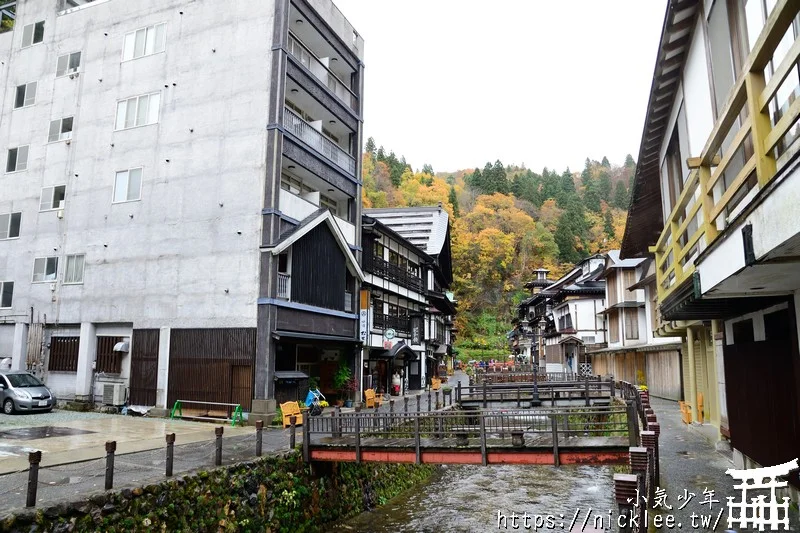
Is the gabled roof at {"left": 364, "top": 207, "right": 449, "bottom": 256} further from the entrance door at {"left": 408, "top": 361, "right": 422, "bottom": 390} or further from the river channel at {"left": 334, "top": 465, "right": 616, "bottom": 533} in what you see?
the river channel at {"left": 334, "top": 465, "right": 616, "bottom": 533}

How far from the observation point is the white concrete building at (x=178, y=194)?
22969mm

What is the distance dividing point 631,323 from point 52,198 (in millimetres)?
41211

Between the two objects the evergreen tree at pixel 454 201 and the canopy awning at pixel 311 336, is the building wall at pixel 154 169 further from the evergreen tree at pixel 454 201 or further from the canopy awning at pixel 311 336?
the evergreen tree at pixel 454 201

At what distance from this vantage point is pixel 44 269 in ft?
91.9

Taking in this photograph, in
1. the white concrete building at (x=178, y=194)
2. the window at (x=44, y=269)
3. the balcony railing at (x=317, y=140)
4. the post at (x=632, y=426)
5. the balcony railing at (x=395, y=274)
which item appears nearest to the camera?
the post at (x=632, y=426)

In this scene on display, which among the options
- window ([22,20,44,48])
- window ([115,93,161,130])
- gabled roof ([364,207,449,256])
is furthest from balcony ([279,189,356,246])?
gabled roof ([364,207,449,256])

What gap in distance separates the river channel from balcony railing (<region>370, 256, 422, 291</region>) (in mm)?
14024

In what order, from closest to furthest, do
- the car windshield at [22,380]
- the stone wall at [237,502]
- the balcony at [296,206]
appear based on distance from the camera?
1. the stone wall at [237,502]
2. the car windshield at [22,380]
3. the balcony at [296,206]

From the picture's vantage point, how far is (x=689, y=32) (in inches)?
418

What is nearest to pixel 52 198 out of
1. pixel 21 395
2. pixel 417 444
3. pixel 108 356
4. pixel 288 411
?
pixel 108 356

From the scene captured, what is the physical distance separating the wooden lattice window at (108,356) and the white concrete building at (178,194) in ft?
0.32

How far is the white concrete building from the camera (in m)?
23.0

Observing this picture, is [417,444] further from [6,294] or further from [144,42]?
[6,294]

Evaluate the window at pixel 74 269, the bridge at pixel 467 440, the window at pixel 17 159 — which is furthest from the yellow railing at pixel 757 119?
the window at pixel 17 159
